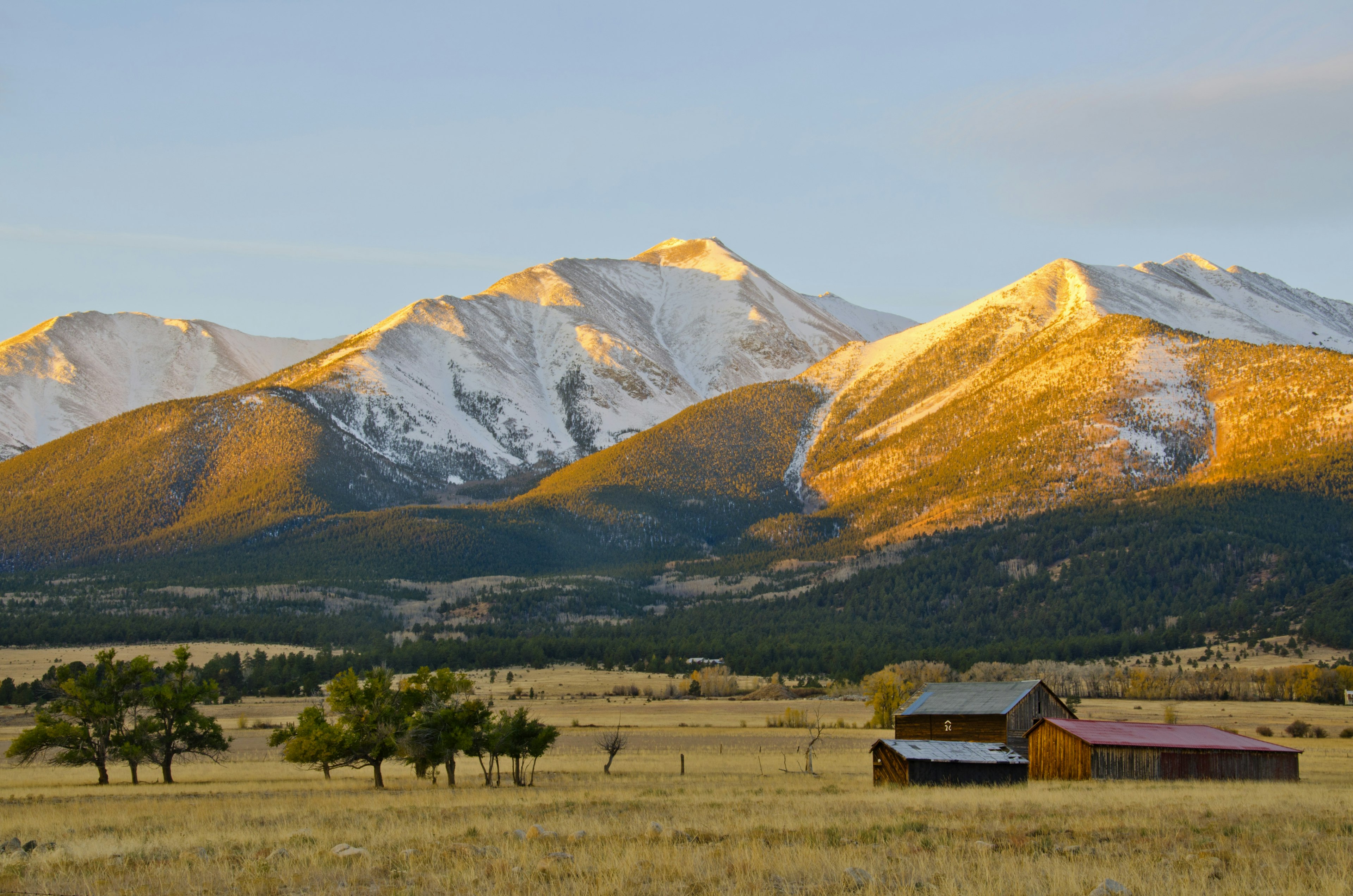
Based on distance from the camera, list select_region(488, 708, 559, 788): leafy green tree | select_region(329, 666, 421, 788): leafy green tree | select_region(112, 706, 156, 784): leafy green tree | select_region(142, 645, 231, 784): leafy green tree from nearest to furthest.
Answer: select_region(329, 666, 421, 788): leafy green tree, select_region(488, 708, 559, 788): leafy green tree, select_region(112, 706, 156, 784): leafy green tree, select_region(142, 645, 231, 784): leafy green tree

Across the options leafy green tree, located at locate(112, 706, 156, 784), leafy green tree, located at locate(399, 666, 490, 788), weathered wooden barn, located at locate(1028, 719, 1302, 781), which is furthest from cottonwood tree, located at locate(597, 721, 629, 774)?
leafy green tree, located at locate(112, 706, 156, 784)

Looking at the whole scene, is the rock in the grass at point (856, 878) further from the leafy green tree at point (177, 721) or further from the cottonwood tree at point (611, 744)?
the leafy green tree at point (177, 721)

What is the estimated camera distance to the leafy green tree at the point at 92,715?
52156mm

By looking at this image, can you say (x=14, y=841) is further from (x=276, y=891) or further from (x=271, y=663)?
(x=271, y=663)

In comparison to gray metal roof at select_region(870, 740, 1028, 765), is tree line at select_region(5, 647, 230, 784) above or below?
above

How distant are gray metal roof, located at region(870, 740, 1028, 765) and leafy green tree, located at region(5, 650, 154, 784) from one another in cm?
3442

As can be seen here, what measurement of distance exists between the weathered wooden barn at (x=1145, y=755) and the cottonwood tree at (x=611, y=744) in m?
19.3

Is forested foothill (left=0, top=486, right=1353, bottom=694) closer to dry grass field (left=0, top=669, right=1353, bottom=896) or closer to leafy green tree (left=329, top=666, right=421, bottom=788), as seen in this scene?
leafy green tree (left=329, top=666, right=421, bottom=788)

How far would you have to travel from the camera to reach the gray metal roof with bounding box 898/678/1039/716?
59.1 metres

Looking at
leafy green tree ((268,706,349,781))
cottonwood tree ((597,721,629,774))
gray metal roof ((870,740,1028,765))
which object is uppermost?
leafy green tree ((268,706,349,781))

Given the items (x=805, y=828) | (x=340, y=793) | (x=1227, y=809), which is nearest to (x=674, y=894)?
(x=805, y=828)

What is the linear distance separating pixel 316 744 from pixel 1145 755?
35560 millimetres

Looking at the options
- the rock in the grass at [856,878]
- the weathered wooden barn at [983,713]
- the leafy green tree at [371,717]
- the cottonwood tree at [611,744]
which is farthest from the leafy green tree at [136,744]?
the rock in the grass at [856,878]

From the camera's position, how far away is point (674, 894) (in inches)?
672
